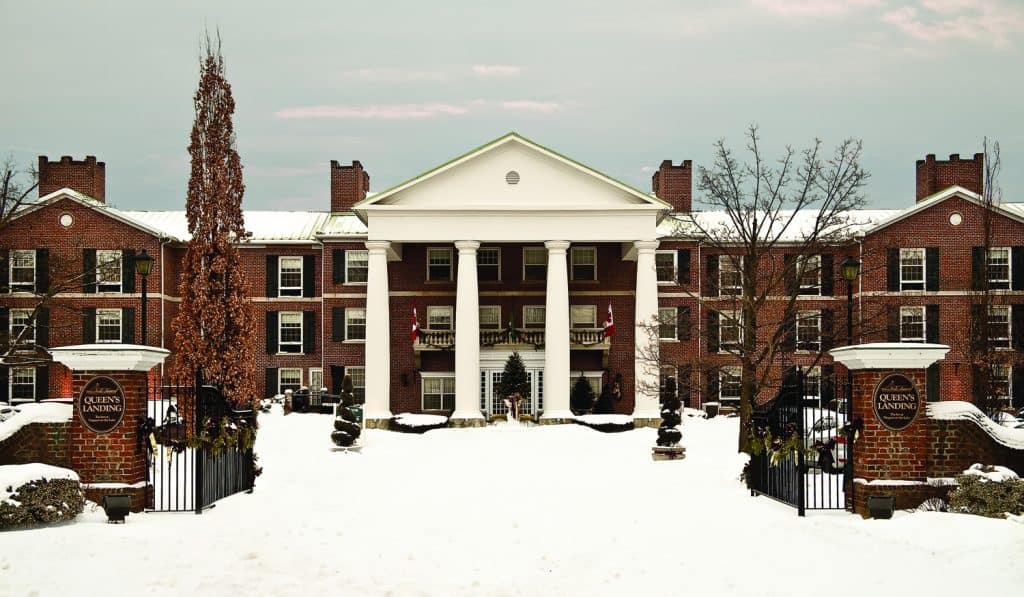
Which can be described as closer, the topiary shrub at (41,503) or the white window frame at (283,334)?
the topiary shrub at (41,503)

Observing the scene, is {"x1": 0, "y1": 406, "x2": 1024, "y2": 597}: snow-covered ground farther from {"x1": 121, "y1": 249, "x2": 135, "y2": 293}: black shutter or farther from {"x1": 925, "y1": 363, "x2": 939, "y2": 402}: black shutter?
{"x1": 121, "y1": 249, "x2": 135, "y2": 293}: black shutter

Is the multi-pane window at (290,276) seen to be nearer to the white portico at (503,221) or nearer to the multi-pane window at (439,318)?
the multi-pane window at (439,318)

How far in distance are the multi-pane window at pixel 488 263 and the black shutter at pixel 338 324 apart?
7677 millimetres

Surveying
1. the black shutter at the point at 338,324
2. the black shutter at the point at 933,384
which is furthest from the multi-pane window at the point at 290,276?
the black shutter at the point at 933,384

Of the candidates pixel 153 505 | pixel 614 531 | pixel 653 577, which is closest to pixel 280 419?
pixel 153 505

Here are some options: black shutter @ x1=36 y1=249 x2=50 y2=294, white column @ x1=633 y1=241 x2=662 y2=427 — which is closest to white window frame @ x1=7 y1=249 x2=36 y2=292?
black shutter @ x1=36 y1=249 x2=50 y2=294

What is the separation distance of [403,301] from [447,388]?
14.9 ft

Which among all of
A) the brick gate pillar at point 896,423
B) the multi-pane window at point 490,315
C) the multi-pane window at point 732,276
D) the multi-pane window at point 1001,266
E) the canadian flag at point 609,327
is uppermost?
the multi-pane window at point 1001,266

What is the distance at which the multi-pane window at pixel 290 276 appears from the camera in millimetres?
51625

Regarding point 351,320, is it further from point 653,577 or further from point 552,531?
point 653,577

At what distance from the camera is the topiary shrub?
46.8 ft

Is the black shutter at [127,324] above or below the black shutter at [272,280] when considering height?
below

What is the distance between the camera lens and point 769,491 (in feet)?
62.5

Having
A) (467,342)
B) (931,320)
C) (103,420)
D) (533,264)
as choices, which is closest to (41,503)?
(103,420)
